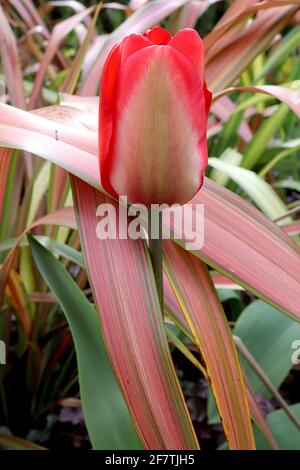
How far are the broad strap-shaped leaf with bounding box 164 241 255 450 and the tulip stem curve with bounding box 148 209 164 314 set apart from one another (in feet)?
0.03

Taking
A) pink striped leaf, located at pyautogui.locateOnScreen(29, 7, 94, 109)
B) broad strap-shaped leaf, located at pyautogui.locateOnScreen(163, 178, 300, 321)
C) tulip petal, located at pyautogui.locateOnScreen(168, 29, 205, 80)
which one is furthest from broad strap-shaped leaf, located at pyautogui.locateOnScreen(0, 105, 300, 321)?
pink striped leaf, located at pyautogui.locateOnScreen(29, 7, 94, 109)

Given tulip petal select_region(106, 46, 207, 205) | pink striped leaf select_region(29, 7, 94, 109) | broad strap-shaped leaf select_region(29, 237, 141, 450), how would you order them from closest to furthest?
tulip petal select_region(106, 46, 207, 205) < broad strap-shaped leaf select_region(29, 237, 141, 450) < pink striped leaf select_region(29, 7, 94, 109)

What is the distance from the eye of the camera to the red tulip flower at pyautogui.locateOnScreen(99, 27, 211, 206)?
0.31 metres

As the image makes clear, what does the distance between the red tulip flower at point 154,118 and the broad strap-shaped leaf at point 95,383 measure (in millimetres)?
182

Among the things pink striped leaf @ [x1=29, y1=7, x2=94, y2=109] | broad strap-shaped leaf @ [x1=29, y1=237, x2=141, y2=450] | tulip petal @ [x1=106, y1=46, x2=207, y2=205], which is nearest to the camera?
tulip petal @ [x1=106, y1=46, x2=207, y2=205]

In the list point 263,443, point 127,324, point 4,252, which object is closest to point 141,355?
point 127,324

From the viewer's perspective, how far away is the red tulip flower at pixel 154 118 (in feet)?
1.01

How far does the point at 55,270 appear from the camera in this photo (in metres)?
0.51

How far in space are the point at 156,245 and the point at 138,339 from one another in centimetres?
6

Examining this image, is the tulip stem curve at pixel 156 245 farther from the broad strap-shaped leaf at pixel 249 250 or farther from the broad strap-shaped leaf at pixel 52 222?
the broad strap-shaped leaf at pixel 52 222

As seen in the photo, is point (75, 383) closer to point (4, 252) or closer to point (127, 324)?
point (4, 252)

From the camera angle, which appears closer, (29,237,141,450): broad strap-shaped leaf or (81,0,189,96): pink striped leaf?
(29,237,141,450): broad strap-shaped leaf


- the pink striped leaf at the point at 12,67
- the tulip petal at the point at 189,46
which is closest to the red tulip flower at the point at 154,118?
the tulip petal at the point at 189,46

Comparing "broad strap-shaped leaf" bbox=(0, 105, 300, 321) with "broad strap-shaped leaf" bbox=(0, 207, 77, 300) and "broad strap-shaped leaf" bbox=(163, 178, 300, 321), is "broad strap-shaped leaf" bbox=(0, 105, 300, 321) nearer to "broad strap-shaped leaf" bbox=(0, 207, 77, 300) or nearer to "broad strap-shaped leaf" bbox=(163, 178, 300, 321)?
"broad strap-shaped leaf" bbox=(163, 178, 300, 321)
